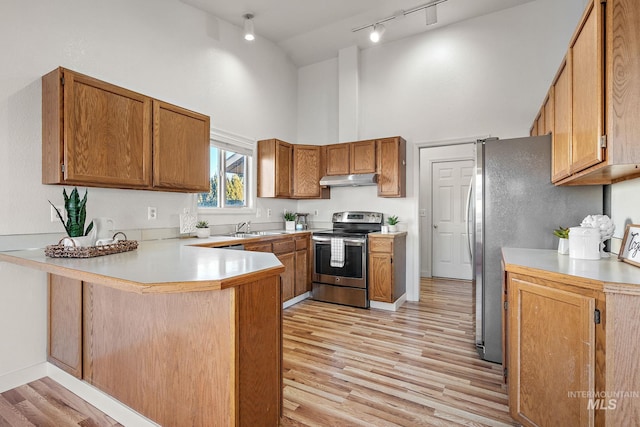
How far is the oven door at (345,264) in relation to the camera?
12.3ft

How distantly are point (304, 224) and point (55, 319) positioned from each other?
3146mm

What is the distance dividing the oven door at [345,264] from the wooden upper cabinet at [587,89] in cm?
240

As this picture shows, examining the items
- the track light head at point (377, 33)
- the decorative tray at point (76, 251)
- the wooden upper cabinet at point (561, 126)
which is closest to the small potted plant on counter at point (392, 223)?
the wooden upper cabinet at point (561, 126)

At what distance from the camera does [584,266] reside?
4.98ft

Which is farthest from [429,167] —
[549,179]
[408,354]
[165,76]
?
[165,76]

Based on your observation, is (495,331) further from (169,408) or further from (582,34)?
(169,408)

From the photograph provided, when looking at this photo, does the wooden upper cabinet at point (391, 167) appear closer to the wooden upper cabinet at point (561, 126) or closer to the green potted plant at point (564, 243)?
the wooden upper cabinet at point (561, 126)

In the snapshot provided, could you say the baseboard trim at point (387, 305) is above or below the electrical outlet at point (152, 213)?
below

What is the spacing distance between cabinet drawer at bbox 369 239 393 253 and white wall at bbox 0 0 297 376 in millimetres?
1816

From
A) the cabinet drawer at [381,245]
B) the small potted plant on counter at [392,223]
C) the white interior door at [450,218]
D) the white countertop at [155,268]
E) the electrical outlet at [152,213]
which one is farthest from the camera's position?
the white interior door at [450,218]

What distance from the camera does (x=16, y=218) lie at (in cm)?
208

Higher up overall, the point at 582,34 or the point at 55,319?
the point at 582,34

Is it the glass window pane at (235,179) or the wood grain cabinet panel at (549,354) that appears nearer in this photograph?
the wood grain cabinet panel at (549,354)

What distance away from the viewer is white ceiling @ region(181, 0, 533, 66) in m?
3.51
